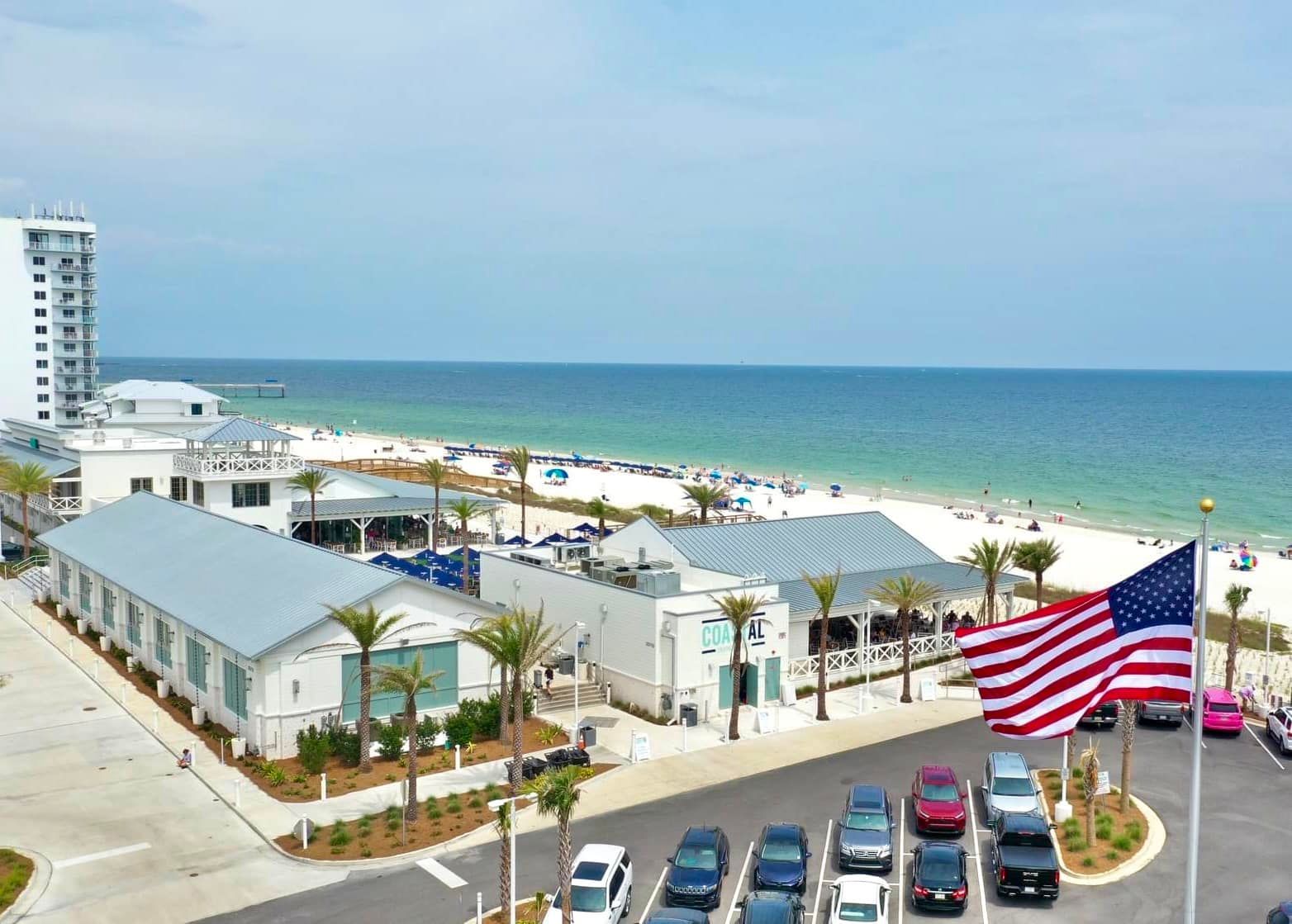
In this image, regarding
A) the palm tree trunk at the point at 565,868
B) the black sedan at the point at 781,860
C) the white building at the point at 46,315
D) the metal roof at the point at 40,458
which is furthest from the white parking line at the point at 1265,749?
the white building at the point at 46,315

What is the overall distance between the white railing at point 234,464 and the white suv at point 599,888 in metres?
40.7

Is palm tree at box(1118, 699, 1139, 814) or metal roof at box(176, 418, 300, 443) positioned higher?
metal roof at box(176, 418, 300, 443)

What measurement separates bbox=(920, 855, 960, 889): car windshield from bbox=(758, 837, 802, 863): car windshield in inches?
100

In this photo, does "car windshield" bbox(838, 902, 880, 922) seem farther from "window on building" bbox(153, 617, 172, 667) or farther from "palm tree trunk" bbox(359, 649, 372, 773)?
"window on building" bbox(153, 617, 172, 667)

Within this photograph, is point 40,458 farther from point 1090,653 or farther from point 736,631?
point 1090,653

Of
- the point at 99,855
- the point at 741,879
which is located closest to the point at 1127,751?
the point at 741,879

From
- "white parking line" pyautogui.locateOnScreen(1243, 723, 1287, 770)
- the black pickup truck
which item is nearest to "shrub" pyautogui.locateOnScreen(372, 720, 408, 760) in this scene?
the black pickup truck

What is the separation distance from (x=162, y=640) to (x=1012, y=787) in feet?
91.8

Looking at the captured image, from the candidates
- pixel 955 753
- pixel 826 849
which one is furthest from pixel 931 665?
pixel 826 849

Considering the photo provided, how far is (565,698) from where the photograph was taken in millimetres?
37156

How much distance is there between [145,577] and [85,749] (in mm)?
10557

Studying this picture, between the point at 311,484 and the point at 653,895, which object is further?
the point at 311,484

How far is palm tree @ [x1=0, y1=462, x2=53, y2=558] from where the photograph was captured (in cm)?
5862

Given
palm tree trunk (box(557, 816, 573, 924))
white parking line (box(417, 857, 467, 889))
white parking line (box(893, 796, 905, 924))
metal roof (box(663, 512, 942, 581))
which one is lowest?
white parking line (box(417, 857, 467, 889))
